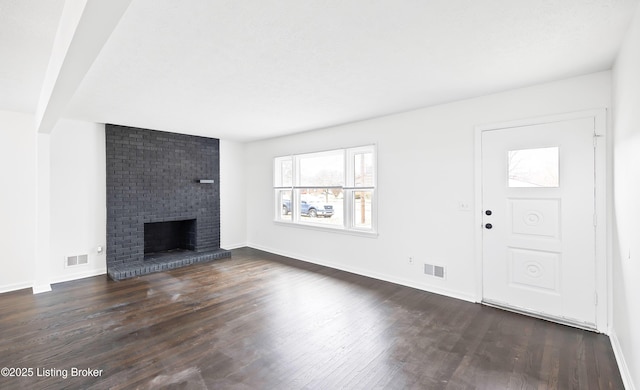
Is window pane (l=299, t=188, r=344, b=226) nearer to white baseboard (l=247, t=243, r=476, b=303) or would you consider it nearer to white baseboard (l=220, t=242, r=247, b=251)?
white baseboard (l=247, t=243, r=476, b=303)

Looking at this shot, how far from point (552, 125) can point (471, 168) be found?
859mm

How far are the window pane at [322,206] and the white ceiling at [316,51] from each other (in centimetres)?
186

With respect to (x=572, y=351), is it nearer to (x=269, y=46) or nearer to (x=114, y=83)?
(x=269, y=46)

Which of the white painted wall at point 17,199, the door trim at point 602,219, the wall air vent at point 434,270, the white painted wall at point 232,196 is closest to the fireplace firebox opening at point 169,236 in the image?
the white painted wall at point 232,196

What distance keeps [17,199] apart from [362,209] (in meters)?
5.01

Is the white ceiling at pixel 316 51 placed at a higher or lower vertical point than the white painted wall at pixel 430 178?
higher

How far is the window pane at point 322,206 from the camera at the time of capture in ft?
16.8

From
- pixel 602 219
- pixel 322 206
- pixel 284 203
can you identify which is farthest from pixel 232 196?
pixel 602 219

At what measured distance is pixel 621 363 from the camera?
2.21m

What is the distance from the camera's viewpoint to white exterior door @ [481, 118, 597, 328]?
281 cm

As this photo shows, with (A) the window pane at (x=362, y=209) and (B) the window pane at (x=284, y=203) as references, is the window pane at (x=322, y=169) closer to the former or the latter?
(A) the window pane at (x=362, y=209)

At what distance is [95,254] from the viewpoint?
4668 mm

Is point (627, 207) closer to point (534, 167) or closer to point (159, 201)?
point (534, 167)

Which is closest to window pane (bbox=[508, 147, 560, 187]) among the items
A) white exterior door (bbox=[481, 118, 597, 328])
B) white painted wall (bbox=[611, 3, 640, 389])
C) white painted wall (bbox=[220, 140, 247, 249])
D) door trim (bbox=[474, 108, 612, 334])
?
white exterior door (bbox=[481, 118, 597, 328])
